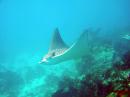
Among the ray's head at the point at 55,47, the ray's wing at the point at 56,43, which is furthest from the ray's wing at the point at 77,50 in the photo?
the ray's wing at the point at 56,43

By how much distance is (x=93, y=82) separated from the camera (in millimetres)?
5758

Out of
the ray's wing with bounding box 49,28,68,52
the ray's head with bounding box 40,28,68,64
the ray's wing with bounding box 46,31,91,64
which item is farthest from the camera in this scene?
the ray's wing with bounding box 49,28,68,52

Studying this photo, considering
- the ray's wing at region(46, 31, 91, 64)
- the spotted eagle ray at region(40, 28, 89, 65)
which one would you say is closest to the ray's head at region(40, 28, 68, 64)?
the spotted eagle ray at region(40, 28, 89, 65)

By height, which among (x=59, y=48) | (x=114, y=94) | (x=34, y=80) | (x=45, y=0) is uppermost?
(x=45, y=0)

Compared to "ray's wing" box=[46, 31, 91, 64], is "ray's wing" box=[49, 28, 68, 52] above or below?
above

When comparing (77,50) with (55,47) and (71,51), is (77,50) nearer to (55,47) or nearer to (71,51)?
(71,51)

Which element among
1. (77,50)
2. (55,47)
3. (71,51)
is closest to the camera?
(71,51)

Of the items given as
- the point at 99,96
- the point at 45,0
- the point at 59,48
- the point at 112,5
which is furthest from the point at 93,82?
the point at 112,5

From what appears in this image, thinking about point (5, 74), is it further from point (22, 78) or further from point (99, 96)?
point (99, 96)

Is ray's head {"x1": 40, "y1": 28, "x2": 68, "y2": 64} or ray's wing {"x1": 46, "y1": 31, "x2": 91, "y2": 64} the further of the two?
ray's head {"x1": 40, "y1": 28, "x2": 68, "y2": 64}

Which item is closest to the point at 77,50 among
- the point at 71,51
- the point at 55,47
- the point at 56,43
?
the point at 71,51

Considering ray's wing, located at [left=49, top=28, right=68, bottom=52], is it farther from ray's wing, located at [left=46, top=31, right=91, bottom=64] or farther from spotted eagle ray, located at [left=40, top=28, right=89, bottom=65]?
ray's wing, located at [left=46, top=31, right=91, bottom=64]

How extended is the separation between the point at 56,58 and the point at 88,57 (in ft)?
13.6

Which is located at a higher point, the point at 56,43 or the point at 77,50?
the point at 56,43
